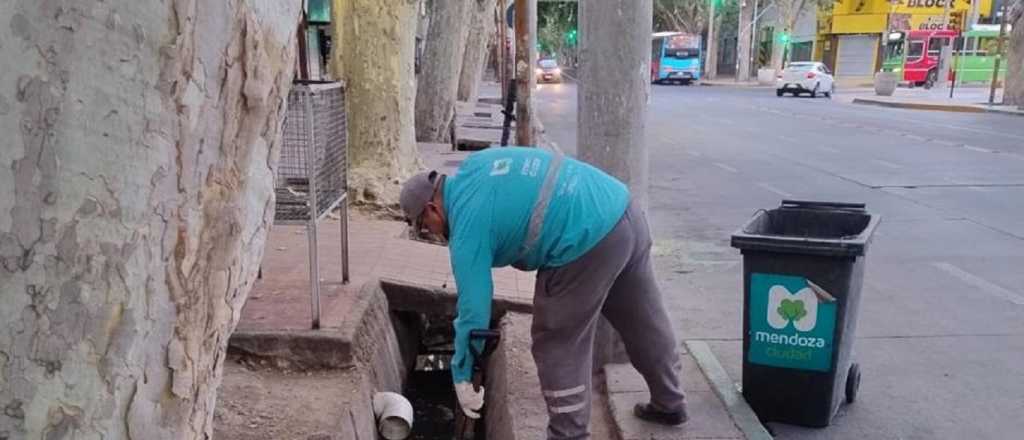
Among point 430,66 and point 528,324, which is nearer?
point 528,324

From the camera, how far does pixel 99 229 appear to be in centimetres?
139

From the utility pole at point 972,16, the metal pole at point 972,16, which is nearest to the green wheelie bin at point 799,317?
the metal pole at point 972,16

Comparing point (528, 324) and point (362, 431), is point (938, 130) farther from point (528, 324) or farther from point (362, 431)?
point (362, 431)

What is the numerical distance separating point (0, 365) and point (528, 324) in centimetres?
369

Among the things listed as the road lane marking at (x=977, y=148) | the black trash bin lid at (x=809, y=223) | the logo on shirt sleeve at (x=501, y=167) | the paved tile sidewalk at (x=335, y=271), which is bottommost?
the road lane marking at (x=977, y=148)

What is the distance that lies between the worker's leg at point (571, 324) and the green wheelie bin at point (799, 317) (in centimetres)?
76

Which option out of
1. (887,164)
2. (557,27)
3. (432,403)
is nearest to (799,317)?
(432,403)

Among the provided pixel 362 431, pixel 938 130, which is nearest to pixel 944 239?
pixel 362 431

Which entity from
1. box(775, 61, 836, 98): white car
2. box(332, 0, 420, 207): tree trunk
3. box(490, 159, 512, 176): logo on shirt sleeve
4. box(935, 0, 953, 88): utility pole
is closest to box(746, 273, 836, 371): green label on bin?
box(490, 159, 512, 176): logo on shirt sleeve

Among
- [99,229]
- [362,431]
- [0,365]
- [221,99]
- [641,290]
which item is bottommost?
[362,431]

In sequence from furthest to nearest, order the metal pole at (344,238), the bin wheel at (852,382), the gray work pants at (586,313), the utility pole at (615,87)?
the metal pole at (344,238)
the bin wheel at (852,382)
the utility pole at (615,87)
the gray work pants at (586,313)

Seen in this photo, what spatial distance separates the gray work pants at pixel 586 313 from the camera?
3152 mm

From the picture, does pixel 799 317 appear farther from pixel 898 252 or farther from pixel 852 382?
pixel 898 252

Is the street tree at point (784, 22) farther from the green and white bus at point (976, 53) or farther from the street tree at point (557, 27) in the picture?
the street tree at point (557, 27)
